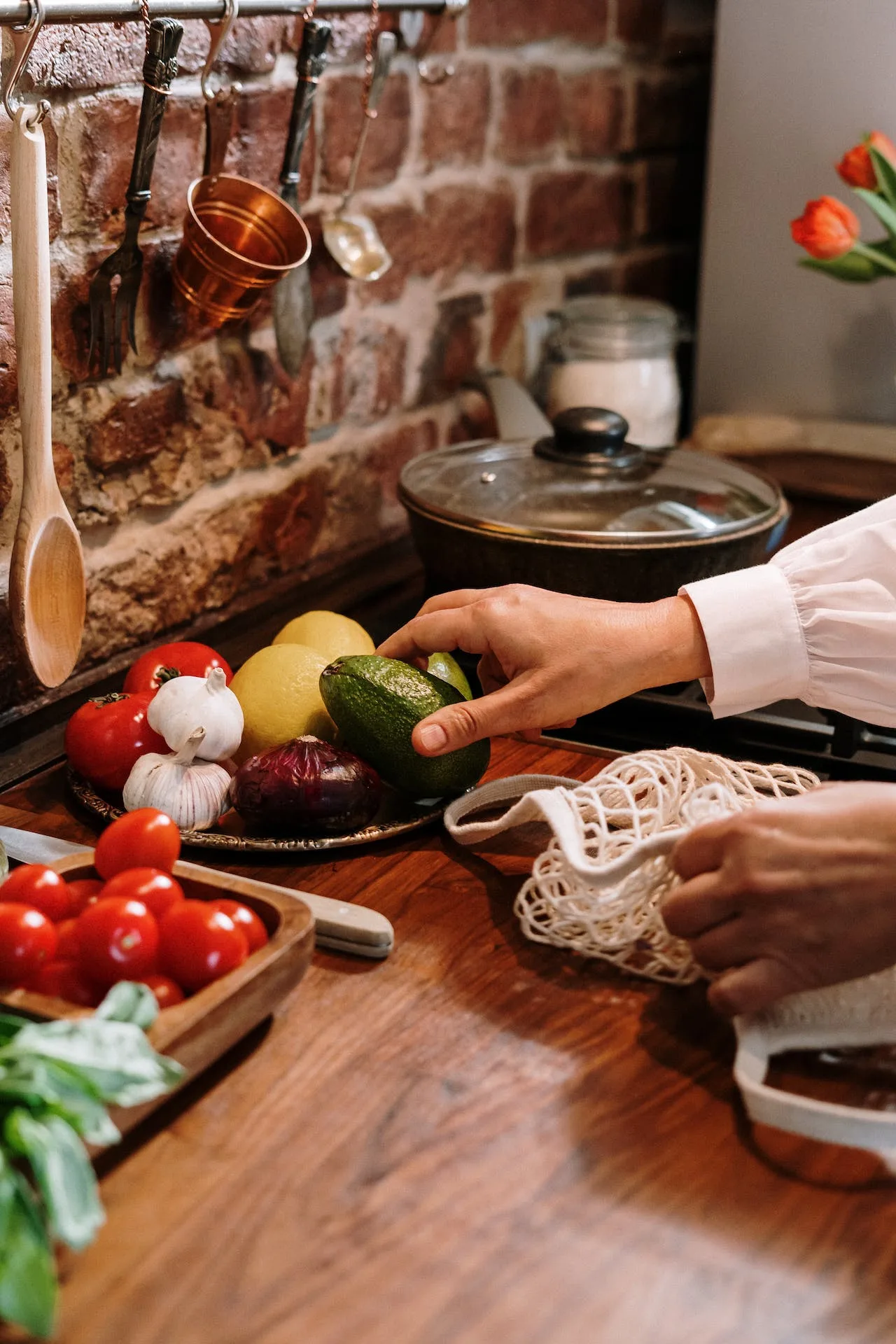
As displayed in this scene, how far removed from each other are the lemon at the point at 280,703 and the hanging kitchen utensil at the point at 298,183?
1.40ft

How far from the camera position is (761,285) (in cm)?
192

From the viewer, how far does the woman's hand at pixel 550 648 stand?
0.96 metres

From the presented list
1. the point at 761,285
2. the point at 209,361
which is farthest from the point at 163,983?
the point at 761,285

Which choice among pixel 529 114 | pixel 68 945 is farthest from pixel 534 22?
pixel 68 945

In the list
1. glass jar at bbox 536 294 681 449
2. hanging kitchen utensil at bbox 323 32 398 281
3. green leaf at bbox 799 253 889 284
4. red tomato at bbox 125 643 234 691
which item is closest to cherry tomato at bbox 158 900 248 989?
red tomato at bbox 125 643 234 691

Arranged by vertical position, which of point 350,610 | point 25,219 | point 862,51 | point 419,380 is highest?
point 862,51

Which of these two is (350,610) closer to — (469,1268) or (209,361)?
(209,361)

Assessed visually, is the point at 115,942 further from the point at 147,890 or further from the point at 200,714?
the point at 200,714

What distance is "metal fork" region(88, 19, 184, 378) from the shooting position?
0.99 meters

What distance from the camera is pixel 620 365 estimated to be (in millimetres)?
1725

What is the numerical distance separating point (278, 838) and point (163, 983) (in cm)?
22

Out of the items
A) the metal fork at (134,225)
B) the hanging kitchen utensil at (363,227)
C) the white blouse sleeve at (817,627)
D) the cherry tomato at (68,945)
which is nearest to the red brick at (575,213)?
the hanging kitchen utensil at (363,227)

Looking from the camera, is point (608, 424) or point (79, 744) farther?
point (608, 424)

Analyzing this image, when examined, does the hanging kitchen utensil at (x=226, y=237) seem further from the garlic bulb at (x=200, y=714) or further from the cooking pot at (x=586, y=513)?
the garlic bulb at (x=200, y=714)
